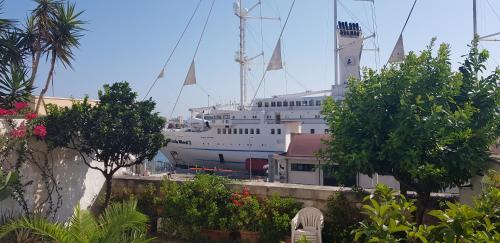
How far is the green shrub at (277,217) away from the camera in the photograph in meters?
7.13

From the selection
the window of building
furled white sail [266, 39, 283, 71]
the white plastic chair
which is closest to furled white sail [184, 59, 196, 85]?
furled white sail [266, 39, 283, 71]

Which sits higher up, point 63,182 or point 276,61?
point 276,61

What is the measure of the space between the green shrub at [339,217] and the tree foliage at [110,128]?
4.08 m

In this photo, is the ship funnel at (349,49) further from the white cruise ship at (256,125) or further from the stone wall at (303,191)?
the stone wall at (303,191)

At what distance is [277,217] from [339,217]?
1.06 meters

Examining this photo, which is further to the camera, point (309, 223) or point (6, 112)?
point (6, 112)

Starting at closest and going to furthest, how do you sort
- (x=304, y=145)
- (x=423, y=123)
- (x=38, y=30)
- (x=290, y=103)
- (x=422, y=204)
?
1. (x=423, y=123)
2. (x=422, y=204)
3. (x=38, y=30)
4. (x=304, y=145)
5. (x=290, y=103)

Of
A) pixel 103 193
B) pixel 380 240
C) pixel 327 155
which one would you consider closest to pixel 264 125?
pixel 103 193

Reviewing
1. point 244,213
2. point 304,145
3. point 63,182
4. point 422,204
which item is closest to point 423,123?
point 422,204

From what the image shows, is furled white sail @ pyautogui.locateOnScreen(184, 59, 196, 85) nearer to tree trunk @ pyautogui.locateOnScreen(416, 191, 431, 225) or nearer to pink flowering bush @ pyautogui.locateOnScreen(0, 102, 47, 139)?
pink flowering bush @ pyautogui.locateOnScreen(0, 102, 47, 139)

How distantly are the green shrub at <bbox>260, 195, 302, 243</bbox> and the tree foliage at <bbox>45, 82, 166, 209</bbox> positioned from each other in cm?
305

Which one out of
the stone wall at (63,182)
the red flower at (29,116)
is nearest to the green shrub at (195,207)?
the stone wall at (63,182)

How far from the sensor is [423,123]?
5641mm

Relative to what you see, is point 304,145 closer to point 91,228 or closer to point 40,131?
point 40,131
